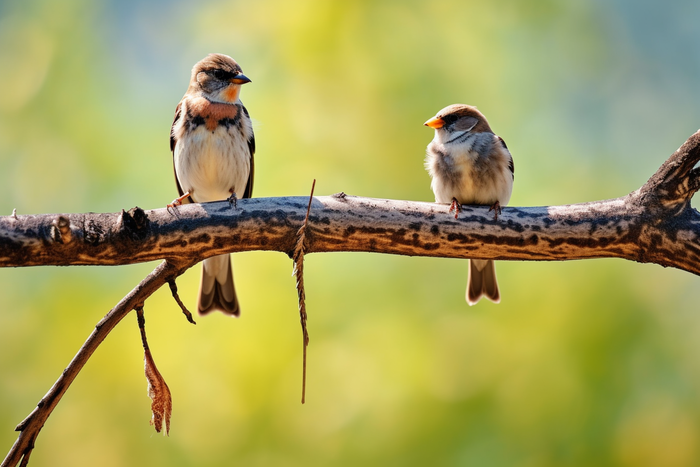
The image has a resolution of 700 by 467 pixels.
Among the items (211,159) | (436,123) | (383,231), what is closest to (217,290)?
(211,159)

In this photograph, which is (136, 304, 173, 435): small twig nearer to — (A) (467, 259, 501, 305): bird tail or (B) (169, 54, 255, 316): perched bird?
(B) (169, 54, 255, 316): perched bird

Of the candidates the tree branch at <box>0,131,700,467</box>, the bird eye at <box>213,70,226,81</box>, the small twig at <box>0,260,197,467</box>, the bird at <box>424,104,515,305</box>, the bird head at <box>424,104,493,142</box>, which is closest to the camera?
the small twig at <box>0,260,197,467</box>

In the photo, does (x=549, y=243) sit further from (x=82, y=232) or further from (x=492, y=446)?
(x=492, y=446)

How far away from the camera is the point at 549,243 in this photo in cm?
324

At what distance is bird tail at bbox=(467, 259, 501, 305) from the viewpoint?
4.64 metres

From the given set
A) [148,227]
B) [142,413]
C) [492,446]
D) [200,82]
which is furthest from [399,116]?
[148,227]

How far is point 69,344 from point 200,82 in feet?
10.1

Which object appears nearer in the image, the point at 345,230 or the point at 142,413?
the point at 345,230

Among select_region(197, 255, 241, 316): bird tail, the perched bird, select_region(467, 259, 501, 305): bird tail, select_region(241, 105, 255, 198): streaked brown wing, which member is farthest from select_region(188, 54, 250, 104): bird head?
select_region(467, 259, 501, 305): bird tail

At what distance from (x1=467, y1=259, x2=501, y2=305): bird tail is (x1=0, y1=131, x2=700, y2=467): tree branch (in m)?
1.35

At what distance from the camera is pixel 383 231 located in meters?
3.21

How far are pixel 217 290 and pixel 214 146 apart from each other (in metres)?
0.99

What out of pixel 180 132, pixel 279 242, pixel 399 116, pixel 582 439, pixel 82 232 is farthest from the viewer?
pixel 399 116

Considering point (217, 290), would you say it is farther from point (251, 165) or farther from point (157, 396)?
point (157, 396)
